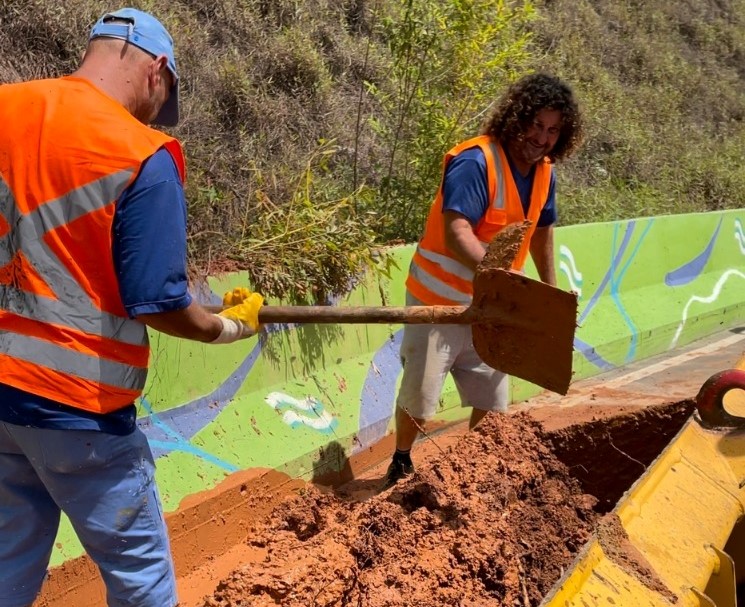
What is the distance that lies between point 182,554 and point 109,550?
1431mm

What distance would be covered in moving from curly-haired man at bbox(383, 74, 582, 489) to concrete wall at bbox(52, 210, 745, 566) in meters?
0.54

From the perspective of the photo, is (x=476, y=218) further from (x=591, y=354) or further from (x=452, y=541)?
(x=591, y=354)

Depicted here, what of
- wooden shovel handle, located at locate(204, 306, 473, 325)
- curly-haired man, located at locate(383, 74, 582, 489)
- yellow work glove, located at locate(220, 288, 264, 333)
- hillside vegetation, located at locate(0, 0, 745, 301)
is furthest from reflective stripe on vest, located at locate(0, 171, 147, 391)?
hillside vegetation, located at locate(0, 0, 745, 301)

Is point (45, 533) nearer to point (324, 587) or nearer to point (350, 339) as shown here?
point (324, 587)

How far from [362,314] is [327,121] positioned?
5.20 metres

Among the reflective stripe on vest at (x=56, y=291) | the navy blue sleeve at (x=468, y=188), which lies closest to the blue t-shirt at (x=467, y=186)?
the navy blue sleeve at (x=468, y=188)

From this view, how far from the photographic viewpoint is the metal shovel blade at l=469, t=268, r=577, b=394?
9.43 ft

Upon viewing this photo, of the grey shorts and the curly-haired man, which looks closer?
the curly-haired man

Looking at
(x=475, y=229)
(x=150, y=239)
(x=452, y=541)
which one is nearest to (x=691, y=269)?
(x=475, y=229)

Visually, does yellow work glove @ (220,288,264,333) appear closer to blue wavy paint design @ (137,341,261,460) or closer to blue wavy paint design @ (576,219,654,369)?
blue wavy paint design @ (137,341,261,460)

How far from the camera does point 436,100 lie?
6121 millimetres

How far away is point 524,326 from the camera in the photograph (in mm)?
2994

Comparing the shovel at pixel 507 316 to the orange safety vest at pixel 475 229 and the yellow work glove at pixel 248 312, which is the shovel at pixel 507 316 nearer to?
the yellow work glove at pixel 248 312

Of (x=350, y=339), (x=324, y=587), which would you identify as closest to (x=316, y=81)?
(x=350, y=339)
